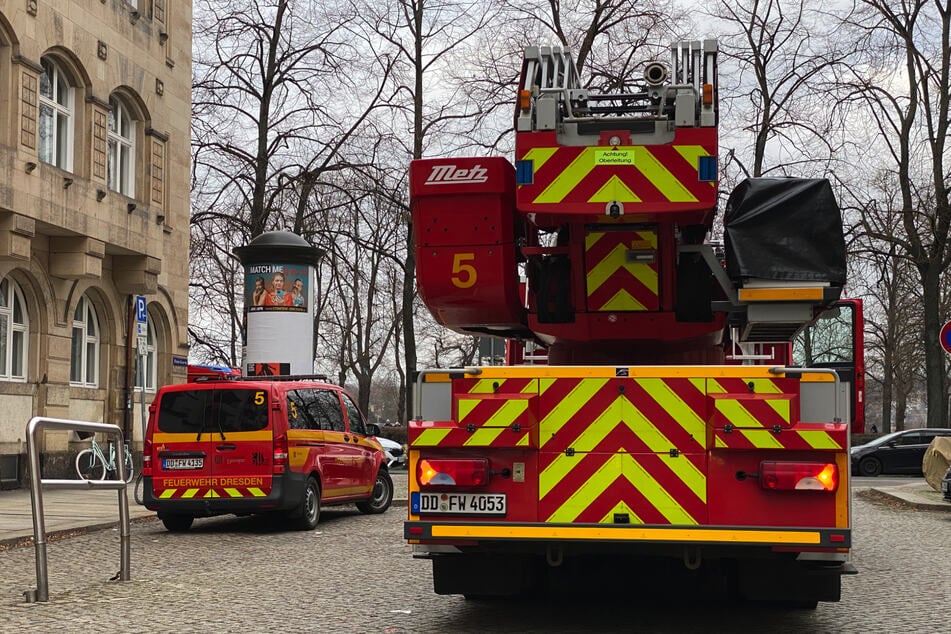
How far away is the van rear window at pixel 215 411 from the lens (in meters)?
14.6

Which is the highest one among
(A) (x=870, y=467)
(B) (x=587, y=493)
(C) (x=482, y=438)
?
(C) (x=482, y=438)

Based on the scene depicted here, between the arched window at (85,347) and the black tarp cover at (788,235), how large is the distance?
62.1 feet

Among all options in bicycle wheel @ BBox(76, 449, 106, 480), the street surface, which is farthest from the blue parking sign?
bicycle wheel @ BBox(76, 449, 106, 480)

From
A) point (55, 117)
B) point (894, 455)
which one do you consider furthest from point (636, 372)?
point (894, 455)

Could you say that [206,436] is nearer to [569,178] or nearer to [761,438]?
[569,178]

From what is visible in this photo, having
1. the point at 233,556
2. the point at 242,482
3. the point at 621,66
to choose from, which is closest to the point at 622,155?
the point at 233,556

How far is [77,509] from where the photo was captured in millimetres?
17422

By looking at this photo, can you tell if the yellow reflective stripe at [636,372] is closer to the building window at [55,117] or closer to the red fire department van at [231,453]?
the red fire department van at [231,453]

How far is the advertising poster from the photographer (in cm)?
2527

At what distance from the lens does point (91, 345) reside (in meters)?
25.7

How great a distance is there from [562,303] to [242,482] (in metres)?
6.99

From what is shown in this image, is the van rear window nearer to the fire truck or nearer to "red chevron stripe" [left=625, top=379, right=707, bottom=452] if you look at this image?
the fire truck

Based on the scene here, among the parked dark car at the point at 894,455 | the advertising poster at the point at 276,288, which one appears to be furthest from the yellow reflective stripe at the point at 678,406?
the parked dark car at the point at 894,455

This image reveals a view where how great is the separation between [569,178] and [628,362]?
1.70 m
